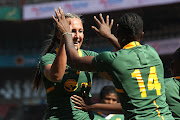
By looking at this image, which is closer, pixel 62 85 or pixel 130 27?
pixel 130 27

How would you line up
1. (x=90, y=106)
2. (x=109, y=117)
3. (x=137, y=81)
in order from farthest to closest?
(x=109, y=117)
(x=90, y=106)
(x=137, y=81)

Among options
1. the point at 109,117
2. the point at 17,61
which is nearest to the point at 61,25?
the point at 109,117

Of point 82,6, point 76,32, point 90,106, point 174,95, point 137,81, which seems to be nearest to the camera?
point 137,81

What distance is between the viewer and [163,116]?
2.63 m

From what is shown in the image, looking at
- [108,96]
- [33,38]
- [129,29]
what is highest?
[33,38]

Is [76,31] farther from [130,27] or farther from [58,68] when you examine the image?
[130,27]

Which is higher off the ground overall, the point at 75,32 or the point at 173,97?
the point at 75,32

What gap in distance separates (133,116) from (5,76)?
27.3 metres

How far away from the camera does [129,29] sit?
9.12ft

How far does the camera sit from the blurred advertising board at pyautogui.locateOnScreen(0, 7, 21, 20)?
24188 mm

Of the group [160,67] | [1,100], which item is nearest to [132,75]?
[160,67]

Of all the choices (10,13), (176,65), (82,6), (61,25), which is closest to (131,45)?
(61,25)

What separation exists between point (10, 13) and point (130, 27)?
22.7 m

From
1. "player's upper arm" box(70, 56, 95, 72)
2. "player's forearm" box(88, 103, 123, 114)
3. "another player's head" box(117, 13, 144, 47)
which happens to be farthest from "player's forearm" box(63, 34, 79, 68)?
"player's forearm" box(88, 103, 123, 114)
